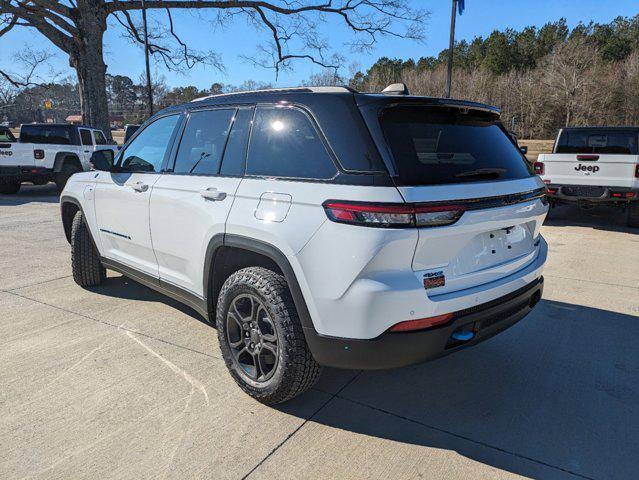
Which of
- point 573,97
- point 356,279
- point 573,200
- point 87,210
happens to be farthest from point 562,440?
point 573,97

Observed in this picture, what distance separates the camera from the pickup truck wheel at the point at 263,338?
245 centimetres

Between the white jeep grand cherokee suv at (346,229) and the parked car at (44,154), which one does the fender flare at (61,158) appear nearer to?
the parked car at (44,154)

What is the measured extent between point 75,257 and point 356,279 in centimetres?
361

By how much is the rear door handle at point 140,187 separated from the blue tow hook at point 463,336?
2511 mm

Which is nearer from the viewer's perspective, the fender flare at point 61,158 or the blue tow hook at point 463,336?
the blue tow hook at point 463,336

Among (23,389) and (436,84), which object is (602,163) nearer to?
(23,389)

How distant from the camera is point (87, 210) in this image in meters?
4.39

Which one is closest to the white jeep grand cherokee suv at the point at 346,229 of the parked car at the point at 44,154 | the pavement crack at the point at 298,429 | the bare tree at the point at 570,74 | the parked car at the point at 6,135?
the pavement crack at the point at 298,429

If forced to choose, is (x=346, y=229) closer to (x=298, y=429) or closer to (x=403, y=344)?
(x=403, y=344)

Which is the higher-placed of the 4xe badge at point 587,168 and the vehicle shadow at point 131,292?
the 4xe badge at point 587,168

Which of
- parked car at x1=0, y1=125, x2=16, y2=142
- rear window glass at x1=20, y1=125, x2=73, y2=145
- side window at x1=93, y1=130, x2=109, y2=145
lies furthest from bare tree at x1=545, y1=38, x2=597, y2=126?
parked car at x1=0, y1=125, x2=16, y2=142

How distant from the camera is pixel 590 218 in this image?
944 cm

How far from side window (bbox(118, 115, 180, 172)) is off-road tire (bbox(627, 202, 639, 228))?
7916mm

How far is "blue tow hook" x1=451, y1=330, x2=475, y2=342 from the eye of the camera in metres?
2.30
